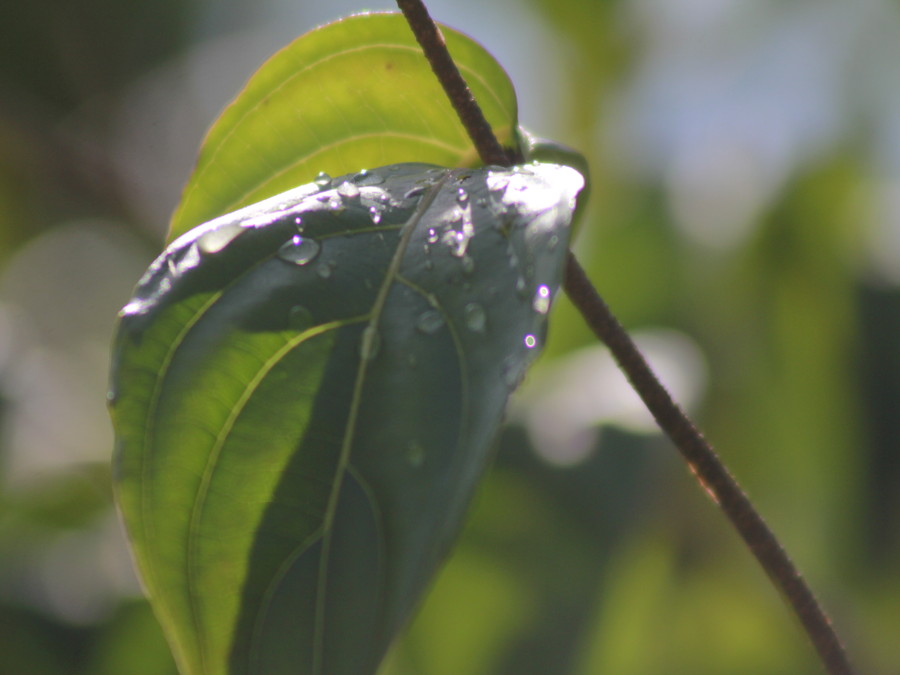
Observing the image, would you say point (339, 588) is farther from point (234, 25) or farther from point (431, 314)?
point (234, 25)

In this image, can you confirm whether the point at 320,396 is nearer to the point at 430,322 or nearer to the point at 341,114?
the point at 430,322

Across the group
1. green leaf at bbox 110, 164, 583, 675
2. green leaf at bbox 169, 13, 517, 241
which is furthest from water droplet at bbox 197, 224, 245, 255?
green leaf at bbox 169, 13, 517, 241

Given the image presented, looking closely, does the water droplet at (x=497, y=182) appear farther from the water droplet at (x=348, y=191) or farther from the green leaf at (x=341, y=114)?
the green leaf at (x=341, y=114)

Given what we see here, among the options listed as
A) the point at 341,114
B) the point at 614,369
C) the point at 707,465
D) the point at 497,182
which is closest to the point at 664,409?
the point at 707,465

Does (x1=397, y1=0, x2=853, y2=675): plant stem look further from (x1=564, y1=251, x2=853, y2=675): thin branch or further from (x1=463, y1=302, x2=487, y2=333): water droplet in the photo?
(x1=463, y1=302, x2=487, y2=333): water droplet

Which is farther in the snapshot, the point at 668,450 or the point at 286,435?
the point at 668,450

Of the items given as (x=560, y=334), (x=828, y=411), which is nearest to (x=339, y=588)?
(x=560, y=334)

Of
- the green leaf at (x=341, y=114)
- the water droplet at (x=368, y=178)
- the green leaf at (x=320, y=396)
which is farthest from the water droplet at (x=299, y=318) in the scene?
the green leaf at (x=341, y=114)
